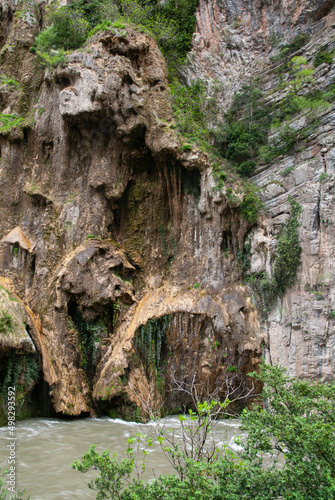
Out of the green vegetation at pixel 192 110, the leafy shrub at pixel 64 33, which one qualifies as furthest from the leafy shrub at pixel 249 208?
the leafy shrub at pixel 64 33

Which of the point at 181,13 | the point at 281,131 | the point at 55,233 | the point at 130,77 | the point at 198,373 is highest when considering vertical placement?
the point at 181,13

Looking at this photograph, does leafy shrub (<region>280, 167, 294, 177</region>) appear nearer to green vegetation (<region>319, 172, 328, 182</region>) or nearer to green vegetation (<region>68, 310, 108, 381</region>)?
green vegetation (<region>319, 172, 328, 182</region>)

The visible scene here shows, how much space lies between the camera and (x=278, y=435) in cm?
554

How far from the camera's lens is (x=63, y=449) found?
10555 mm

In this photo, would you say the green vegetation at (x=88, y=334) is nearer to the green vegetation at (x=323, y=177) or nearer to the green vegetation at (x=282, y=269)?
the green vegetation at (x=282, y=269)

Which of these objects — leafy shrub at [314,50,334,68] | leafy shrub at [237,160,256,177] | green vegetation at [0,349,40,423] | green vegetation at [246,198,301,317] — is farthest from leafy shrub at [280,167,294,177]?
green vegetation at [0,349,40,423]

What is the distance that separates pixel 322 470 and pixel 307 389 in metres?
1.92

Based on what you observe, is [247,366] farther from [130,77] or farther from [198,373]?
[130,77]

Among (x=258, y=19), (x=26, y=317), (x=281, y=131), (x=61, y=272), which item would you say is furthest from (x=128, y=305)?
(x=258, y=19)

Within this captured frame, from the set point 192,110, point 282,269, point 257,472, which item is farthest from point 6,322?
point 192,110

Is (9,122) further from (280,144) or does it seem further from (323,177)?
(323,177)

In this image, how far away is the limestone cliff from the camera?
14453mm

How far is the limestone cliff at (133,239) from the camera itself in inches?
569

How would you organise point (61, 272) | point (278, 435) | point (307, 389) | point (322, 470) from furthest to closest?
point (61, 272) < point (307, 389) < point (278, 435) < point (322, 470)
